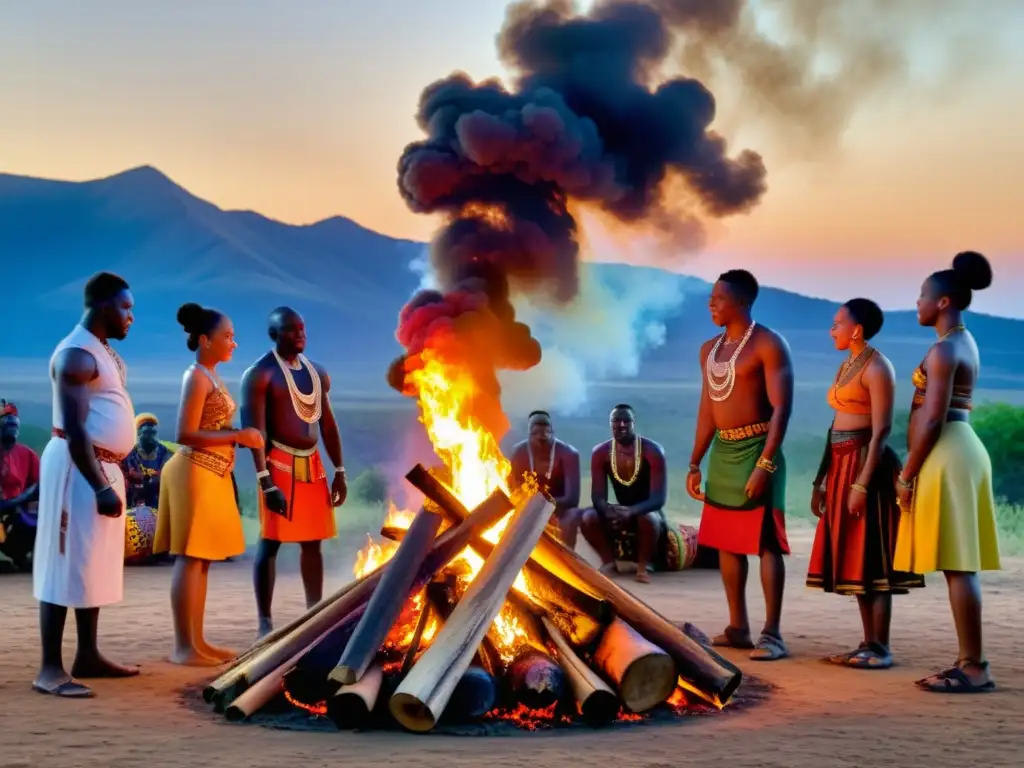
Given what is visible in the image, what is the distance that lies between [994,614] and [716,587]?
248 centimetres

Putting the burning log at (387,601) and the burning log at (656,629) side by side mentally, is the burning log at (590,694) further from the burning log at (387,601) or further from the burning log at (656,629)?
the burning log at (387,601)

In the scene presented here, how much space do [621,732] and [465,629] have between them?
2.78 ft

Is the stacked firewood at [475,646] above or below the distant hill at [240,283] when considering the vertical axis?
below

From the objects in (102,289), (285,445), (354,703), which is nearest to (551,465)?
(285,445)

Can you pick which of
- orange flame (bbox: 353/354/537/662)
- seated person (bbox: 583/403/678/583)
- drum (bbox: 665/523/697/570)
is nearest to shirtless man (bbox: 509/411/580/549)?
seated person (bbox: 583/403/678/583)

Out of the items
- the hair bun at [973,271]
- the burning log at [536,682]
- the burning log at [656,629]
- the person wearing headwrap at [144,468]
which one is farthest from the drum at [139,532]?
the hair bun at [973,271]

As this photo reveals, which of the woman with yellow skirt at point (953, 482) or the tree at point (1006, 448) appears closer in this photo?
the woman with yellow skirt at point (953, 482)

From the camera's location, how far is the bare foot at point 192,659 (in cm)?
718

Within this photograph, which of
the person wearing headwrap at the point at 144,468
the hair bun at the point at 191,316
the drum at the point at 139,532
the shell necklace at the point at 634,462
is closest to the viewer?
the hair bun at the point at 191,316

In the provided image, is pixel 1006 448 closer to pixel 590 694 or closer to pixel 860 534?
pixel 860 534

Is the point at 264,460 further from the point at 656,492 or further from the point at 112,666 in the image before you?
the point at 656,492

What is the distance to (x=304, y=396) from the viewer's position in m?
7.79

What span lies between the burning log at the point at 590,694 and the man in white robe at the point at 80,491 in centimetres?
241

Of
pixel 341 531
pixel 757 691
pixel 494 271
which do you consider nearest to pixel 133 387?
pixel 341 531
